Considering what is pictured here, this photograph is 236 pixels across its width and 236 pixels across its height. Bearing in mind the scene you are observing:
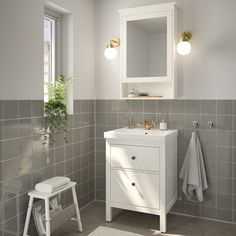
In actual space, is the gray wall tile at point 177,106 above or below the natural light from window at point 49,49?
below

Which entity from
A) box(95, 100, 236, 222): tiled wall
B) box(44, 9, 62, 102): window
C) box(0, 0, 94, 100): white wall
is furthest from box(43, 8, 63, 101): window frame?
box(95, 100, 236, 222): tiled wall

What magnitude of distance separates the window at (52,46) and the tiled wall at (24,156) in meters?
0.40

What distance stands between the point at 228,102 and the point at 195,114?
0.34 metres

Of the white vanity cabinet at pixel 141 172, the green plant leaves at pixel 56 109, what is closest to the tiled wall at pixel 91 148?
the green plant leaves at pixel 56 109

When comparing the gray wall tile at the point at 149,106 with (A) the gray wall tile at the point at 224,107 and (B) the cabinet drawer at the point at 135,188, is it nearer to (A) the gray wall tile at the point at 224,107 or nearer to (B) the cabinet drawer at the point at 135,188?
(A) the gray wall tile at the point at 224,107

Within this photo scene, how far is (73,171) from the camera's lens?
3.25 m

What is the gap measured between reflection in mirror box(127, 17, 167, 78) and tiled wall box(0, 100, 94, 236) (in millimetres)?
740

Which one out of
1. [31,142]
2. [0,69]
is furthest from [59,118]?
[0,69]

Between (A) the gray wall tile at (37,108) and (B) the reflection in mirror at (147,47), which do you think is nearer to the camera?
Answer: (A) the gray wall tile at (37,108)

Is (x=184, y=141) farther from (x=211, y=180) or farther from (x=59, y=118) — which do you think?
(x=59, y=118)

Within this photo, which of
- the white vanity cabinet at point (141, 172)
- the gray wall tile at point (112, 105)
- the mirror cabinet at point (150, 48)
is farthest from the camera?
the gray wall tile at point (112, 105)

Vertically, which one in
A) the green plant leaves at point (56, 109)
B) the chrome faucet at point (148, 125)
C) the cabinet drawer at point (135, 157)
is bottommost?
the cabinet drawer at point (135, 157)

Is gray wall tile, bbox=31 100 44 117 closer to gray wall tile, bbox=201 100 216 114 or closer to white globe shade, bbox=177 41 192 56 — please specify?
white globe shade, bbox=177 41 192 56

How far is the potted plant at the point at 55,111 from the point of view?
281cm
